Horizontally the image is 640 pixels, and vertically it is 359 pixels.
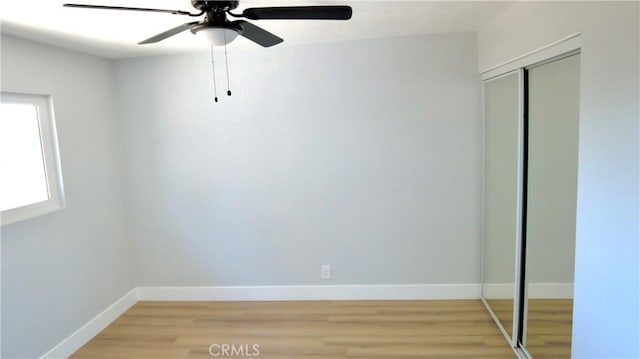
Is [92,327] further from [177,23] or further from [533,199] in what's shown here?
[533,199]

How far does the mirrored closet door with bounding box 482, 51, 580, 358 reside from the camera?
77.9 inches

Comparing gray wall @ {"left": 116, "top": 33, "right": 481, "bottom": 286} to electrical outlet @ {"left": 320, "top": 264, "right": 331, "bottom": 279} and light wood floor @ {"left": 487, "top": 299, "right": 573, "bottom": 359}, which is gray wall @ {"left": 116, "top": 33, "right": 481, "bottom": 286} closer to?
electrical outlet @ {"left": 320, "top": 264, "right": 331, "bottom": 279}

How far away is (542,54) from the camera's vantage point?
208cm

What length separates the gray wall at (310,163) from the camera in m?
3.27

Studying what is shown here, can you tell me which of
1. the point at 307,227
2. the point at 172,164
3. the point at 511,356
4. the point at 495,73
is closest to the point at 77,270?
the point at 172,164

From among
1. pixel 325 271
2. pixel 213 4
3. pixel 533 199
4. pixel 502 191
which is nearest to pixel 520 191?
pixel 533 199

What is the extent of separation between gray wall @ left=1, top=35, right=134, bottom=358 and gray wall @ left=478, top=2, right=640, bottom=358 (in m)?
3.21

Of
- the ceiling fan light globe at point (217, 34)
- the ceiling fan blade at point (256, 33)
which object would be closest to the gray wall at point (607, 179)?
the ceiling fan blade at point (256, 33)

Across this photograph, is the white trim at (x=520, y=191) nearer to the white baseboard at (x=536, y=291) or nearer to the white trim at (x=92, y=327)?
the white baseboard at (x=536, y=291)

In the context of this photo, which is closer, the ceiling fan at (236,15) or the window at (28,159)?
the ceiling fan at (236,15)

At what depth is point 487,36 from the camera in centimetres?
291

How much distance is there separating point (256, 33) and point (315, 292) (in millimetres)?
2441

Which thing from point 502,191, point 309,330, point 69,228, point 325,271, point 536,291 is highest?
point 502,191

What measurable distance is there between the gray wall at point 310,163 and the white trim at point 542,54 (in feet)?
1.81
